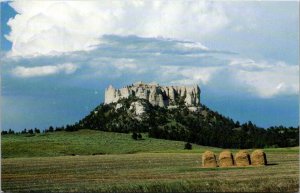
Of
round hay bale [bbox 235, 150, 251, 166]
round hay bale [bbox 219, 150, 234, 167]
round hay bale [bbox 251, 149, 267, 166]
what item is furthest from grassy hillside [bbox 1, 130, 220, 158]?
round hay bale [bbox 251, 149, 267, 166]

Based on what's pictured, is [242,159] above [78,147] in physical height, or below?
below

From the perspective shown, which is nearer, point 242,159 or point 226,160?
point 242,159

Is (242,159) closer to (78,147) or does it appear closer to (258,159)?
(258,159)

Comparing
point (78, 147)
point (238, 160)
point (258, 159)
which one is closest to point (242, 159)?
point (238, 160)

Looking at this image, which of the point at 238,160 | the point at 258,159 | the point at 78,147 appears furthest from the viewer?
the point at 78,147

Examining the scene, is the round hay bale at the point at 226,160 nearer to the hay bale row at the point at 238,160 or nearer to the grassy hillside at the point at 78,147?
the hay bale row at the point at 238,160

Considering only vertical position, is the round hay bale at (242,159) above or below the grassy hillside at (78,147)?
below

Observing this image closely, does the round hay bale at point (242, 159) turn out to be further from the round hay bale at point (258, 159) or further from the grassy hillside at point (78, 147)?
the grassy hillside at point (78, 147)

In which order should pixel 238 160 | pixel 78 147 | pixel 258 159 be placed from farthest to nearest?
pixel 78 147
pixel 238 160
pixel 258 159

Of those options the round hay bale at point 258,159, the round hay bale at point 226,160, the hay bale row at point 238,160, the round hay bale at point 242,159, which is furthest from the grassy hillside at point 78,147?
the round hay bale at point 258,159

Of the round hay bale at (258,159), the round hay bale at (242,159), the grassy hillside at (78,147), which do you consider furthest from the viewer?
the grassy hillside at (78,147)

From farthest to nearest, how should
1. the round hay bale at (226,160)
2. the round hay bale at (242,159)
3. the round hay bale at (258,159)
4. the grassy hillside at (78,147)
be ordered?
the grassy hillside at (78,147)
the round hay bale at (226,160)
the round hay bale at (242,159)
the round hay bale at (258,159)

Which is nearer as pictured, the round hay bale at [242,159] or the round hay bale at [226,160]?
the round hay bale at [242,159]

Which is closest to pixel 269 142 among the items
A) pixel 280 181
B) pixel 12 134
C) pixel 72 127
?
pixel 72 127
